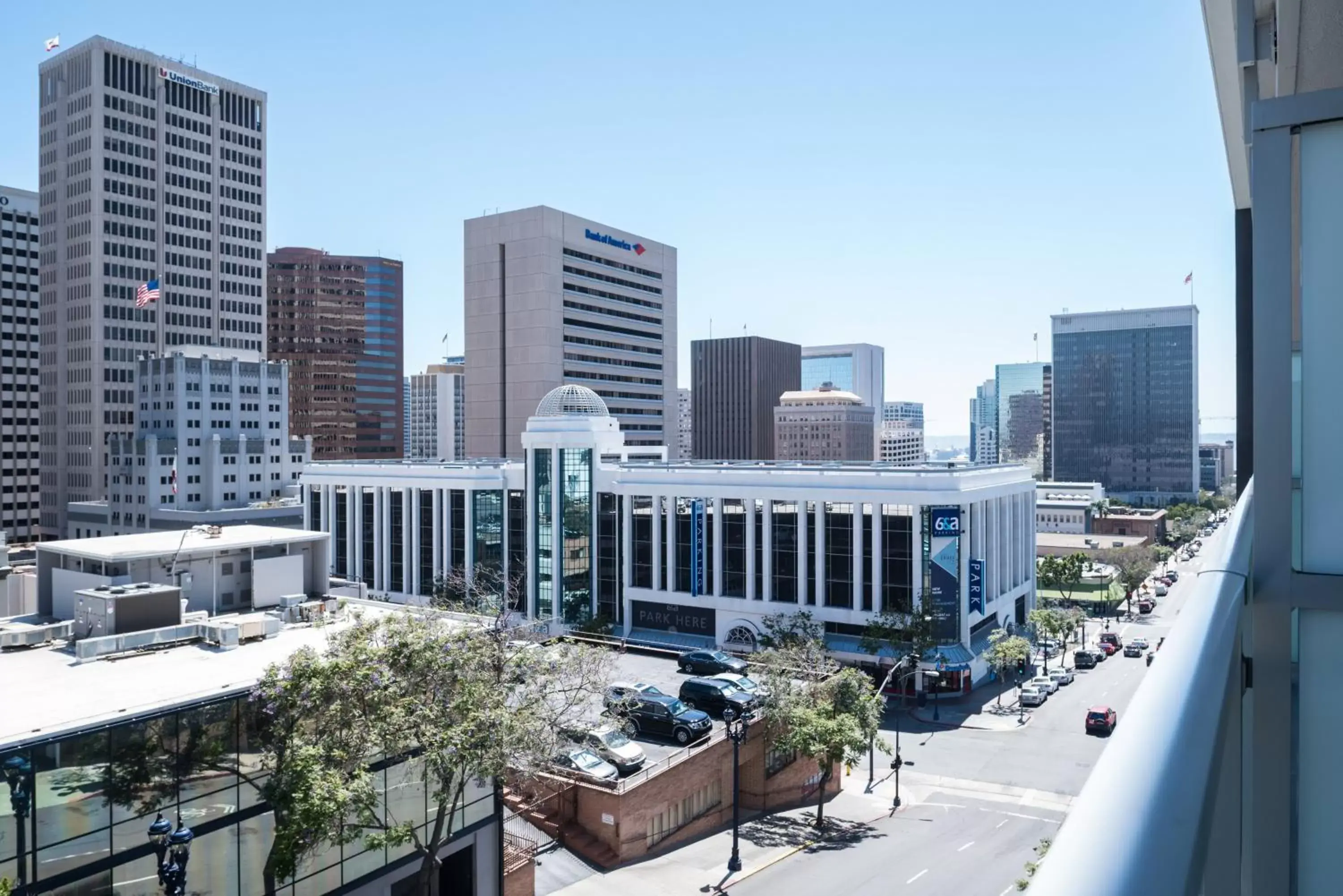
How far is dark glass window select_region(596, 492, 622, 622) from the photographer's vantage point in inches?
2152

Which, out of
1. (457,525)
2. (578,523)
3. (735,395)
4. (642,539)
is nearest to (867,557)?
(642,539)

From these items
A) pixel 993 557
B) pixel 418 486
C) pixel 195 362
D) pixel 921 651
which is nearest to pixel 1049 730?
pixel 921 651

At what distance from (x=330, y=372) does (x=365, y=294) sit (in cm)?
1520

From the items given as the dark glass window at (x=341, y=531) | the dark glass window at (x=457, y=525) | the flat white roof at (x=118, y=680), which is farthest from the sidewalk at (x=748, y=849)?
the dark glass window at (x=341, y=531)

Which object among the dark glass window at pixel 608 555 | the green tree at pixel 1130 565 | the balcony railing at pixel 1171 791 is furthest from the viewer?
the green tree at pixel 1130 565

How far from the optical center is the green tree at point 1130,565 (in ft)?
257

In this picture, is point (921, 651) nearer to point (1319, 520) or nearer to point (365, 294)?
point (1319, 520)

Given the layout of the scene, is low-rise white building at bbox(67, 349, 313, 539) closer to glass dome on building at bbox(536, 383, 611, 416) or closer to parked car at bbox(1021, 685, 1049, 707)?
glass dome on building at bbox(536, 383, 611, 416)

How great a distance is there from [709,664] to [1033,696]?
1671cm

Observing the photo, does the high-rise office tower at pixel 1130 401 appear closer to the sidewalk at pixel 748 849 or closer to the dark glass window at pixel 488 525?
the dark glass window at pixel 488 525

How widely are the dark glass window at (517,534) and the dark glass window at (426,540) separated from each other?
237 inches

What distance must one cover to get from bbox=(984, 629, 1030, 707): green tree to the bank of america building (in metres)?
0.67

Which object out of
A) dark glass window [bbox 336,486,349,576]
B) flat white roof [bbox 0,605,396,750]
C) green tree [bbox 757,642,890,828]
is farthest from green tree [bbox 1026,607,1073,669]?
dark glass window [bbox 336,486,349,576]

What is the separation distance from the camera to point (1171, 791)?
4.16 feet
